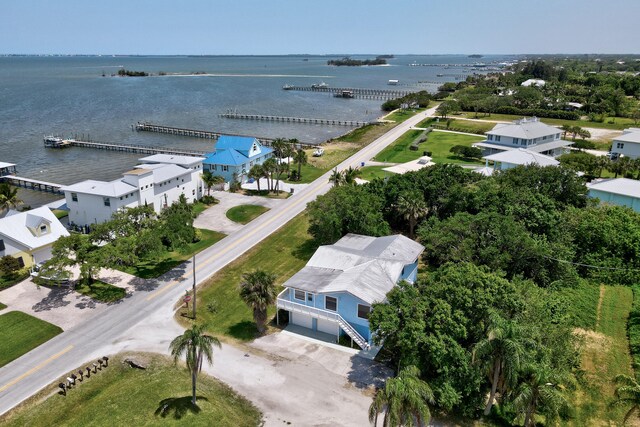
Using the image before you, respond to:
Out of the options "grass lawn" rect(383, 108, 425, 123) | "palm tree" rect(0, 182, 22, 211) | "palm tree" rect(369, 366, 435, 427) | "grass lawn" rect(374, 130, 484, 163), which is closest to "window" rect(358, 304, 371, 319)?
"palm tree" rect(369, 366, 435, 427)

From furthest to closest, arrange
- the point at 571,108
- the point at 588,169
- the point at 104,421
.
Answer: the point at 571,108
the point at 588,169
the point at 104,421

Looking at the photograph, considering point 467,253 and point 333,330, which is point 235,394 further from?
point 467,253

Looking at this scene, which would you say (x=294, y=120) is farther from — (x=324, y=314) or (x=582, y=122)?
(x=324, y=314)

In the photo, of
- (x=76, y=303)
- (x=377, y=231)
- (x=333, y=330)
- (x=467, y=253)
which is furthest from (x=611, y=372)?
(x=76, y=303)

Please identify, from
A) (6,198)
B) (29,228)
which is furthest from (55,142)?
(29,228)

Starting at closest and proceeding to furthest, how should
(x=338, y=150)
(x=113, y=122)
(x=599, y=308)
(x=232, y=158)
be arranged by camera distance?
(x=599, y=308), (x=232, y=158), (x=338, y=150), (x=113, y=122)
